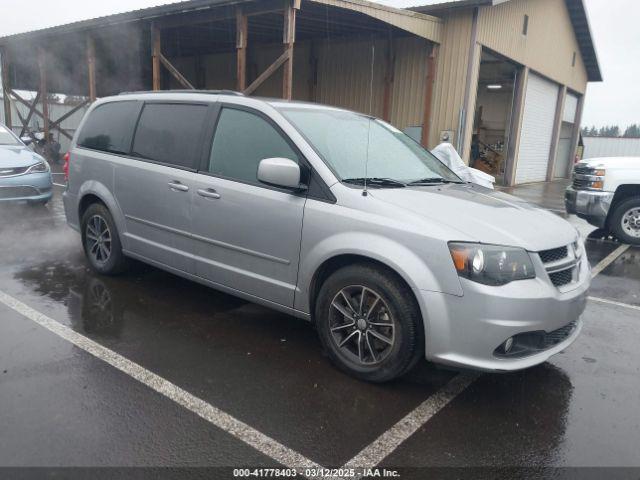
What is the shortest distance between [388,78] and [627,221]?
803 cm

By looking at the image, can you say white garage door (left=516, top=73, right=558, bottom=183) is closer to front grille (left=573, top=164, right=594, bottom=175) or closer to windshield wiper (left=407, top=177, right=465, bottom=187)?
front grille (left=573, top=164, right=594, bottom=175)

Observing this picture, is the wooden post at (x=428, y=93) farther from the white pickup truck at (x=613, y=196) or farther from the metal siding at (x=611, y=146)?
the metal siding at (x=611, y=146)

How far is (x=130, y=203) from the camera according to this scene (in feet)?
14.9

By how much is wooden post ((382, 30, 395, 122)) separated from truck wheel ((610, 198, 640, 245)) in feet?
24.9

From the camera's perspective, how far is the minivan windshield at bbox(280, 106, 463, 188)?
351cm

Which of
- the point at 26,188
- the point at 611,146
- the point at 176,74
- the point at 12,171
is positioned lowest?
Result: the point at 26,188

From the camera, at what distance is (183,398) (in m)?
2.93

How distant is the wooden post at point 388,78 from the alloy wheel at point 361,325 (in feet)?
39.1

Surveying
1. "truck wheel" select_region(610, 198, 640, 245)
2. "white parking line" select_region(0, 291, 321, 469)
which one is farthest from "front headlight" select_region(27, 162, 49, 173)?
"truck wheel" select_region(610, 198, 640, 245)

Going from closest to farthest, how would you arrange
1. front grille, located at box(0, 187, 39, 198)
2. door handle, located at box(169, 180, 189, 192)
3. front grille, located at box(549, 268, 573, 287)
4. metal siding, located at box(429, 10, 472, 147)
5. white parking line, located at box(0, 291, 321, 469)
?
white parking line, located at box(0, 291, 321, 469), front grille, located at box(549, 268, 573, 287), door handle, located at box(169, 180, 189, 192), front grille, located at box(0, 187, 39, 198), metal siding, located at box(429, 10, 472, 147)

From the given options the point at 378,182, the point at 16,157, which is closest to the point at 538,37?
the point at 16,157

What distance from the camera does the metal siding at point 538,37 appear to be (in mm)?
13875

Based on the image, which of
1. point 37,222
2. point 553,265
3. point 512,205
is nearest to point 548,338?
point 553,265

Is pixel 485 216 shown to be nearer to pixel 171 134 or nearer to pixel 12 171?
pixel 171 134
